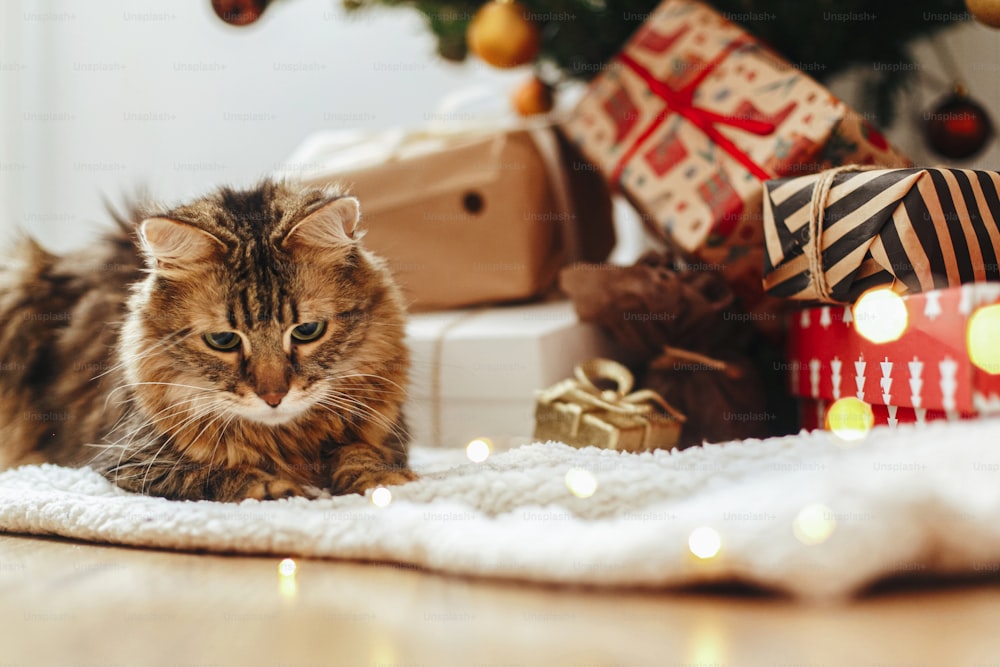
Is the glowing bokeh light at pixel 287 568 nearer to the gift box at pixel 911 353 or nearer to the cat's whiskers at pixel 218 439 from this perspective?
the cat's whiskers at pixel 218 439

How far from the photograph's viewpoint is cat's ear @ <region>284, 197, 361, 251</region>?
0.97 m

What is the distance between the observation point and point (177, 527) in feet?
2.77

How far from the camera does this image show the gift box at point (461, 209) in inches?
61.2

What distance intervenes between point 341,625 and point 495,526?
0.19 meters

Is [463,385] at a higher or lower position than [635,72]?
lower

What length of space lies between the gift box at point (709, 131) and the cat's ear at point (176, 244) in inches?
31.3

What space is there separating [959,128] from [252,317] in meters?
1.43

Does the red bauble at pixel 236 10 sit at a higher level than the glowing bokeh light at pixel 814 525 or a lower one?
higher

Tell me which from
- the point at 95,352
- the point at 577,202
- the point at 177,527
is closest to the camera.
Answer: the point at 177,527

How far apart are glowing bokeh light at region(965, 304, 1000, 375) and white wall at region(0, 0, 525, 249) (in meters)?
1.86

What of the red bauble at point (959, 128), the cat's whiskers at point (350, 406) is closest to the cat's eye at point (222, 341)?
the cat's whiskers at point (350, 406)

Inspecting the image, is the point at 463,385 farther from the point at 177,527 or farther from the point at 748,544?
the point at 748,544

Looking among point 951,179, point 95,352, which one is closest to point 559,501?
point 951,179

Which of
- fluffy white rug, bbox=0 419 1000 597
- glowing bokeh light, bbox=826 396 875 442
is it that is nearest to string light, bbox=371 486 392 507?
fluffy white rug, bbox=0 419 1000 597
